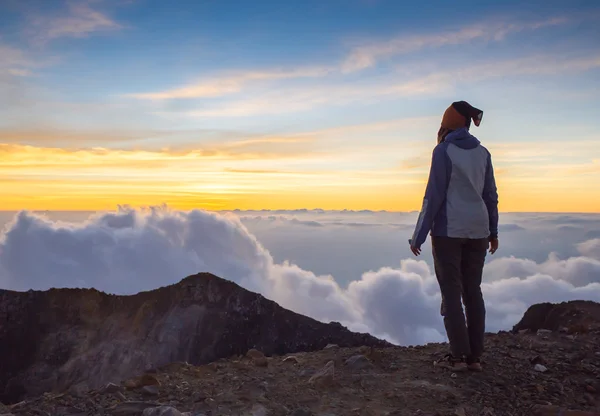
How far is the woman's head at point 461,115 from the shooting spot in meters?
6.51

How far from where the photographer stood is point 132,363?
1809 cm

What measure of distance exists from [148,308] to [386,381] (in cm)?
1492

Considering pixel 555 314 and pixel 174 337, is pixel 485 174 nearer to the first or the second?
pixel 555 314

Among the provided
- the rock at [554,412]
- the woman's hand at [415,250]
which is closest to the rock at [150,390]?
the woman's hand at [415,250]

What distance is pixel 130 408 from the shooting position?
16.9ft

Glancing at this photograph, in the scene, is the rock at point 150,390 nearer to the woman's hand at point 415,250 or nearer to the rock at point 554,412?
the woman's hand at point 415,250

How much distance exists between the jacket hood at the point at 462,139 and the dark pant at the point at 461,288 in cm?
125

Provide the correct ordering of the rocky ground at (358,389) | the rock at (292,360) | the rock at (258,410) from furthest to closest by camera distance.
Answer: the rock at (292,360) < the rocky ground at (358,389) < the rock at (258,410)

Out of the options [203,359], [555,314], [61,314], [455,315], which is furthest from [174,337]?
[455,315]

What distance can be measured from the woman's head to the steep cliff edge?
11.0 m

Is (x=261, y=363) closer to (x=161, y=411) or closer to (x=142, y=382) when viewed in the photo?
(x=142, y=382)

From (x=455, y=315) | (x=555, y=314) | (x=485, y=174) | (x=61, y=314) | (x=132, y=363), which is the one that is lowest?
(x=132, y=363)

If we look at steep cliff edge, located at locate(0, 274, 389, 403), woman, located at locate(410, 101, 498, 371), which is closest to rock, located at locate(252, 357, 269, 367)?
woman, located at locate(410, 101, 498, 371)

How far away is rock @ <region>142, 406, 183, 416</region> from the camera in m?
4.79
